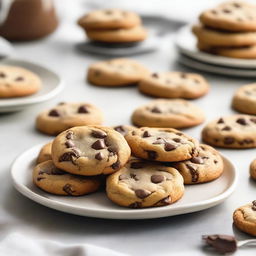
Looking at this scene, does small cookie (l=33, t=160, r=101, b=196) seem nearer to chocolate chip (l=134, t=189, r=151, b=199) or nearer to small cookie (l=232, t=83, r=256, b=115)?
chocolate chip (l=134, t=189, r=151, b=199)

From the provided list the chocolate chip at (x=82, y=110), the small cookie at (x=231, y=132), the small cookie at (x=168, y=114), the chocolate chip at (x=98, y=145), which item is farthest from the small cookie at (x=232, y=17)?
the chocolate chip at (x=98, y=145)

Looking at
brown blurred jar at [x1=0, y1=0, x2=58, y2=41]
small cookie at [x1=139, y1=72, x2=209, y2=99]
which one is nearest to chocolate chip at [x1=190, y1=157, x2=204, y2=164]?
small cookie at [x1=139, y1=72, x2=209, y2=99]

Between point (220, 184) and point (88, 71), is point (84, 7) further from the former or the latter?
point (220, 184)

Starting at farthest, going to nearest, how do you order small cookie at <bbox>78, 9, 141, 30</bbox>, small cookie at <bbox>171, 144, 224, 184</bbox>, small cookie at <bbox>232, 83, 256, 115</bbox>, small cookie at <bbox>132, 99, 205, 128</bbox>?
1. small cookie at <bbox>78, 9, 141, 30</bbox>
2. small cookie at <bbox>232, 83, 256, 115</bbox>
3. small cookie at <bbox>132, 99, 205, 128</bbox>
4. small cookie at <bbox>171, 144, 224, 184</bbox>

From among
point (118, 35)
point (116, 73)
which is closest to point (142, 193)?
point (116, 73)

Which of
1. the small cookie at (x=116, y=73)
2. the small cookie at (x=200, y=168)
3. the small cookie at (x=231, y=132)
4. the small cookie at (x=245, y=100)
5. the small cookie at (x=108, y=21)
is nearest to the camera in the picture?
the small cookie at (x=200, y=168)

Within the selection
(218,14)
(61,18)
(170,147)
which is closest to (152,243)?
(170,147)

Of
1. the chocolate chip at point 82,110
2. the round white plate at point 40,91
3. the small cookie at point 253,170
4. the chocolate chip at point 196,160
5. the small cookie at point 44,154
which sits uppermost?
the chocolate chip at point 196,160

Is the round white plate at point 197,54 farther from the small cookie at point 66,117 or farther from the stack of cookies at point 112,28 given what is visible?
the small cookie at point 66,117
